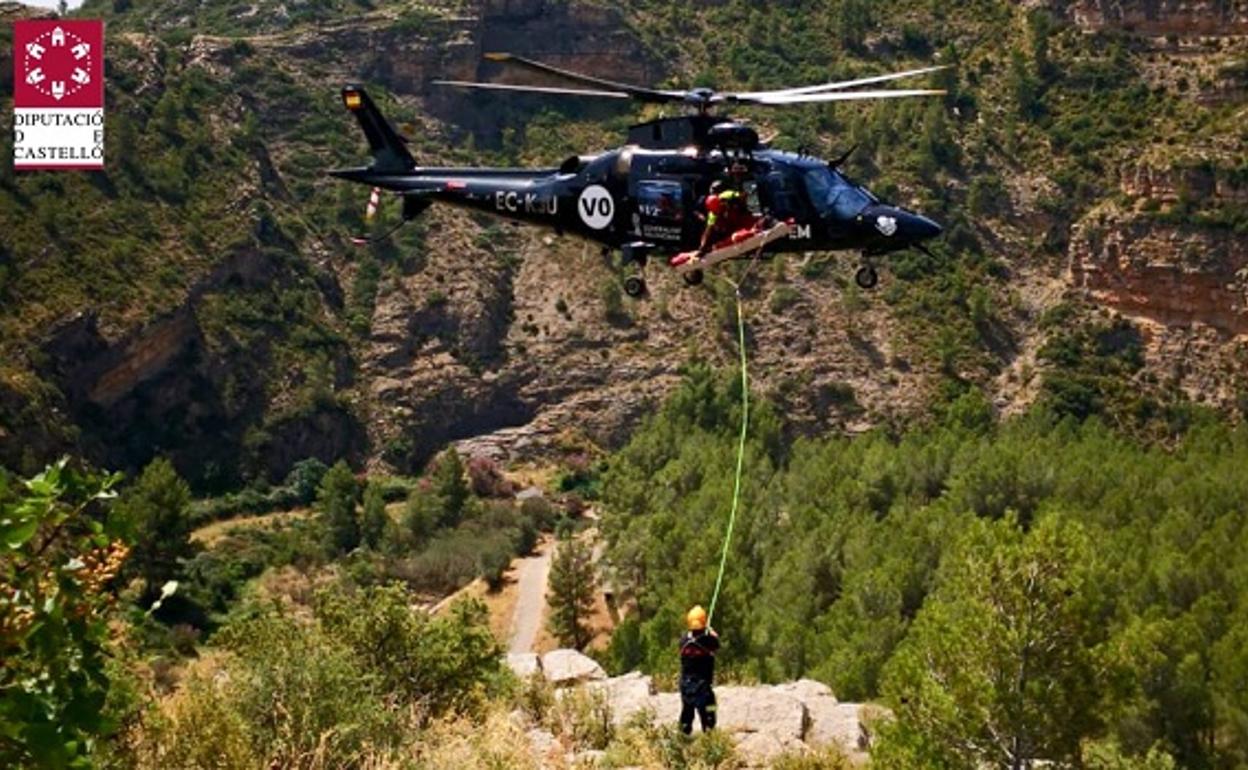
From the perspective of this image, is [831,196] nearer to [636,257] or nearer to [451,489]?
[636,257]

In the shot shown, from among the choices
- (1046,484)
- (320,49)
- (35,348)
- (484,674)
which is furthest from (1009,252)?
(484,674)

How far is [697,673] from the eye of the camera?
15.2 metres

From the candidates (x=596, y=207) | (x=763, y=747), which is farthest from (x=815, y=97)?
(x=763, y=747)

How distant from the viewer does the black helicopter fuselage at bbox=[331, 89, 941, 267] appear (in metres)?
16.8

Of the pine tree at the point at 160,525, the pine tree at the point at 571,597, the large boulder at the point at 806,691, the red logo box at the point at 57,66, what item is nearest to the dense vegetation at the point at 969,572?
the large boulder at the point at 806,691

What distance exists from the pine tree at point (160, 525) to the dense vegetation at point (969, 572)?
15.1 meters

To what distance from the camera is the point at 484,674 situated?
18344mm

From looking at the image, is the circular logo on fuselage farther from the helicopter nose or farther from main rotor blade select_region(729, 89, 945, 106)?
the helicopter nose

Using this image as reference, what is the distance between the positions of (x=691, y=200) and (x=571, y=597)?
102ft

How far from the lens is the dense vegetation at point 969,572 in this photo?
18594mm

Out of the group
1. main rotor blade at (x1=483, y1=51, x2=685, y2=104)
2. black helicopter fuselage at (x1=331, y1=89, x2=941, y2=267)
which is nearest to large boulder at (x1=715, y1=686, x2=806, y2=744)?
black helicopter fuselage at (x1=331, y1=89, x2=941, y2=267)

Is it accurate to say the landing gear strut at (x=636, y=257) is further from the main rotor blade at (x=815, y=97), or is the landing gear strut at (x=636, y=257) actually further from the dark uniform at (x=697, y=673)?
the dark uniform at (x=697, y=673)

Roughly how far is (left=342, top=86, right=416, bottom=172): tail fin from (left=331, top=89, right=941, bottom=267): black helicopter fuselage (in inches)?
114

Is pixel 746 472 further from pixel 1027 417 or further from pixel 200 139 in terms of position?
pixel 200 139
